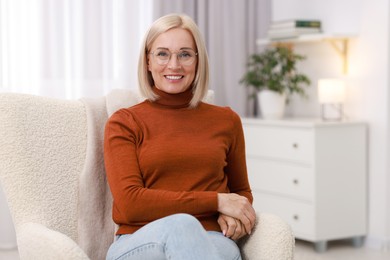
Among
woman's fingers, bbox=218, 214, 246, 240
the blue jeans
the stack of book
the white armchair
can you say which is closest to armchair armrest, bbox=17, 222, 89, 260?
the white armchair

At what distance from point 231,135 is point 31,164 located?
610 millimetres

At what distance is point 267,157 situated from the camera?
398 centimetres

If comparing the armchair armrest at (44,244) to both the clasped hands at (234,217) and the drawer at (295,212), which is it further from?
the drawer at (295,212)

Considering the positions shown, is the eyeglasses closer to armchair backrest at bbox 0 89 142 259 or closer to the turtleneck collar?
the turtleneck collar

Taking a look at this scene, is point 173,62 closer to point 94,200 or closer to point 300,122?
point 94,200

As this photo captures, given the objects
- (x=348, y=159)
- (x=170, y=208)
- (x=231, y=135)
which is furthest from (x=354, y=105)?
(x=170, y=208)

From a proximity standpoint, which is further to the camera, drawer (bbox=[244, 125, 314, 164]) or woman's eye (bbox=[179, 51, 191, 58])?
drawer (bbox=[244, 125, 314, 164])

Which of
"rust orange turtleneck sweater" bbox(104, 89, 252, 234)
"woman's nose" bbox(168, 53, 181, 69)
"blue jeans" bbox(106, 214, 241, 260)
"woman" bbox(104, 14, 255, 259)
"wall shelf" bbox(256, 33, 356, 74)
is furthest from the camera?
"wall shelf" bbox(256, 33, 356, 74)

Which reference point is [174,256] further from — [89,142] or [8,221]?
[8,221]

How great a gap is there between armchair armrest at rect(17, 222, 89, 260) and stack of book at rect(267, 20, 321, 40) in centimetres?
261

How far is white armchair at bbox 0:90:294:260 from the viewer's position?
192cm

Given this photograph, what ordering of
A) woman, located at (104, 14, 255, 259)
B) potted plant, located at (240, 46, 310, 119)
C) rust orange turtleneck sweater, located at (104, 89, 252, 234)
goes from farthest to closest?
potted plant, located at (240, 46, 310, 119) < rust orange turtleneck sweater, located at (104, 89, 252, 234) < woman, located at (104, 14, 255, 259)

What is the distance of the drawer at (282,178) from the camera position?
12.4 feet

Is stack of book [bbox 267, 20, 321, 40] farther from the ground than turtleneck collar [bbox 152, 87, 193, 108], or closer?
farther from the ground
